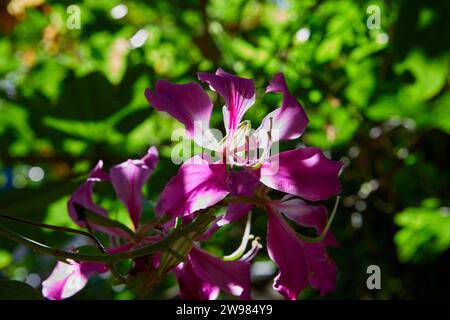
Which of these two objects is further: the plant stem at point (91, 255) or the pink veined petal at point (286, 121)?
the pink veined petal at point (286, 121)

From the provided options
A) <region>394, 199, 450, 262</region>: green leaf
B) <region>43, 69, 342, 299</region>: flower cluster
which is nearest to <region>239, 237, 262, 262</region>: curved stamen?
<region>43, 69, 342, 299</region>: flower cluster

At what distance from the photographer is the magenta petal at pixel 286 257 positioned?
19.8 inches

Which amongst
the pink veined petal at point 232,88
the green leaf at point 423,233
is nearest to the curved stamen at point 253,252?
the pink veined petal at point 232,88

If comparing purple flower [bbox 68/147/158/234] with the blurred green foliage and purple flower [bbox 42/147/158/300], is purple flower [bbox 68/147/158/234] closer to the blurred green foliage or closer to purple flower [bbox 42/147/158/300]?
purple flower [bbox 42/147/158/300]

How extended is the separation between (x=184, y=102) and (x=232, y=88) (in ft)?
0.12

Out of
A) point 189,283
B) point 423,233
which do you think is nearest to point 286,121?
point 189,283

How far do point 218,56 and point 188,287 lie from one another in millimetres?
661

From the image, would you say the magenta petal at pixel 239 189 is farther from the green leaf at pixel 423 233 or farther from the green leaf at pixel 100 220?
the green leaf at pixel 423 233

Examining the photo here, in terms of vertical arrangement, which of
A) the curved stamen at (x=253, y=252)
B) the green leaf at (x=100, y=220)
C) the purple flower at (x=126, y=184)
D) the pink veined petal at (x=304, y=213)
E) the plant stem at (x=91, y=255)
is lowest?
the plant stem at (x=91, y=255)

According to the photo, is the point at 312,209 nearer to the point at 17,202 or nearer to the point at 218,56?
the point at 17,202

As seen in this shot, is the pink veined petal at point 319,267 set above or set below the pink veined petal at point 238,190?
Result: below

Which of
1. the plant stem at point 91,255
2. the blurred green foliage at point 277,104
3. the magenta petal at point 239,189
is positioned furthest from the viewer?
the blurred green foliage at point 277,104

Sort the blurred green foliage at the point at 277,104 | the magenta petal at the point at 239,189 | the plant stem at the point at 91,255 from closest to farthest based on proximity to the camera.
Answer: the plant stem at the point at 91,255
the magenta petal at the point at 239,189
the blurred green foliage at the point at 277,104
